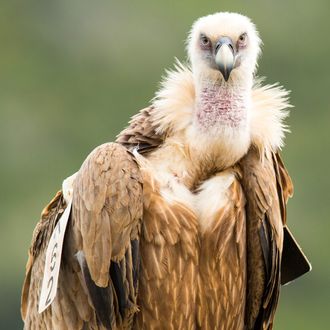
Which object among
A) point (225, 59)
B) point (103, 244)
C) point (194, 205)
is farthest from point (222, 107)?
point (103, 244)

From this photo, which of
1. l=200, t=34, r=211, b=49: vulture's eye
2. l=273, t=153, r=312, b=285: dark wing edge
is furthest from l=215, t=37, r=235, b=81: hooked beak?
l=273, t=153, r=312, b=285: dark wing edge

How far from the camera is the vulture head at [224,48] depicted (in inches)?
330

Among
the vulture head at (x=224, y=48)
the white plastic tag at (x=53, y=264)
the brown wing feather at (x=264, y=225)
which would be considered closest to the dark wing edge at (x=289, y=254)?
the brown wing feather at (x=264, y=225)

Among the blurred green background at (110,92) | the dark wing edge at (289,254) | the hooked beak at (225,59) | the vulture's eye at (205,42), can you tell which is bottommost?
the blurred green background at (110,92)

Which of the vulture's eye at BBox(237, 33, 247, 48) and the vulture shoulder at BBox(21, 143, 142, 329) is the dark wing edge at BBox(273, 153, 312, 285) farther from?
the vulture shoulder at BBox(21, 143, 142, 329)

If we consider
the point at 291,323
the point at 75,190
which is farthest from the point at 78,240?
the point at 291,323

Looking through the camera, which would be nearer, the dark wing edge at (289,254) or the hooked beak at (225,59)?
the hooked beak at (225,59)

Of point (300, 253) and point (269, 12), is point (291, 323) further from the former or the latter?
point (300, 253)

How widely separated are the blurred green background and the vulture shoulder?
37.1 ft

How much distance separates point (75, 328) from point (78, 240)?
0.50 m

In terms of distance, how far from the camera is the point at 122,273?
Answer: 8195 mm

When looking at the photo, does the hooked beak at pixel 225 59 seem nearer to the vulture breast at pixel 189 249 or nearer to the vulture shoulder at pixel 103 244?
the vulture breast at pixel 189 249

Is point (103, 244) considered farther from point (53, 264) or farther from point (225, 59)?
point (225, 59)

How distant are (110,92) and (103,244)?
1669cm
